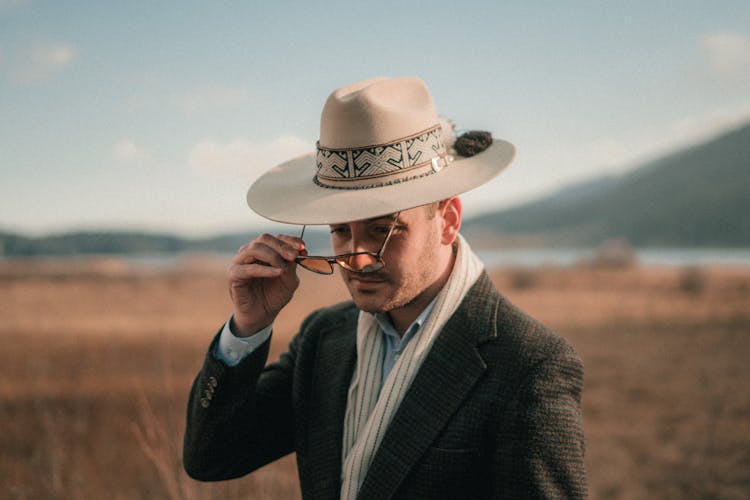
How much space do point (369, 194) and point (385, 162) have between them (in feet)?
0.39

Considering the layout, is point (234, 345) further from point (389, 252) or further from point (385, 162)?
point (385, 162)

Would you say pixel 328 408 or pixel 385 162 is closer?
pixel 385 162

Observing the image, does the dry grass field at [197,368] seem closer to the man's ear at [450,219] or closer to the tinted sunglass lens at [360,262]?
the tinted sunglass lens at [360,262]

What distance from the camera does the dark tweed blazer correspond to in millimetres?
1596

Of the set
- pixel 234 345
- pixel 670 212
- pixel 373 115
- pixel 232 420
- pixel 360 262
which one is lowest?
pixel 670 212

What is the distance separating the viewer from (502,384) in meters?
1.70

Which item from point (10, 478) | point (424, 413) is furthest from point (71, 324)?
point (424, 413)

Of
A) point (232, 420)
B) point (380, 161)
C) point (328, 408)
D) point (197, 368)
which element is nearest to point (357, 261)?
point (380, 161)

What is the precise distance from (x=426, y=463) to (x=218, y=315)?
20.3m

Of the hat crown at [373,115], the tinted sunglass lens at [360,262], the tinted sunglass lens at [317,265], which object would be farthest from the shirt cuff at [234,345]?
the hat crown at [373,115]

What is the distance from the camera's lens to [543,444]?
1.57 m

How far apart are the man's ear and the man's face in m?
0.09

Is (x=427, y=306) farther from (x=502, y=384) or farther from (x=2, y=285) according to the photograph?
(x=2, y=285)

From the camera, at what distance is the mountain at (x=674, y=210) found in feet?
421
